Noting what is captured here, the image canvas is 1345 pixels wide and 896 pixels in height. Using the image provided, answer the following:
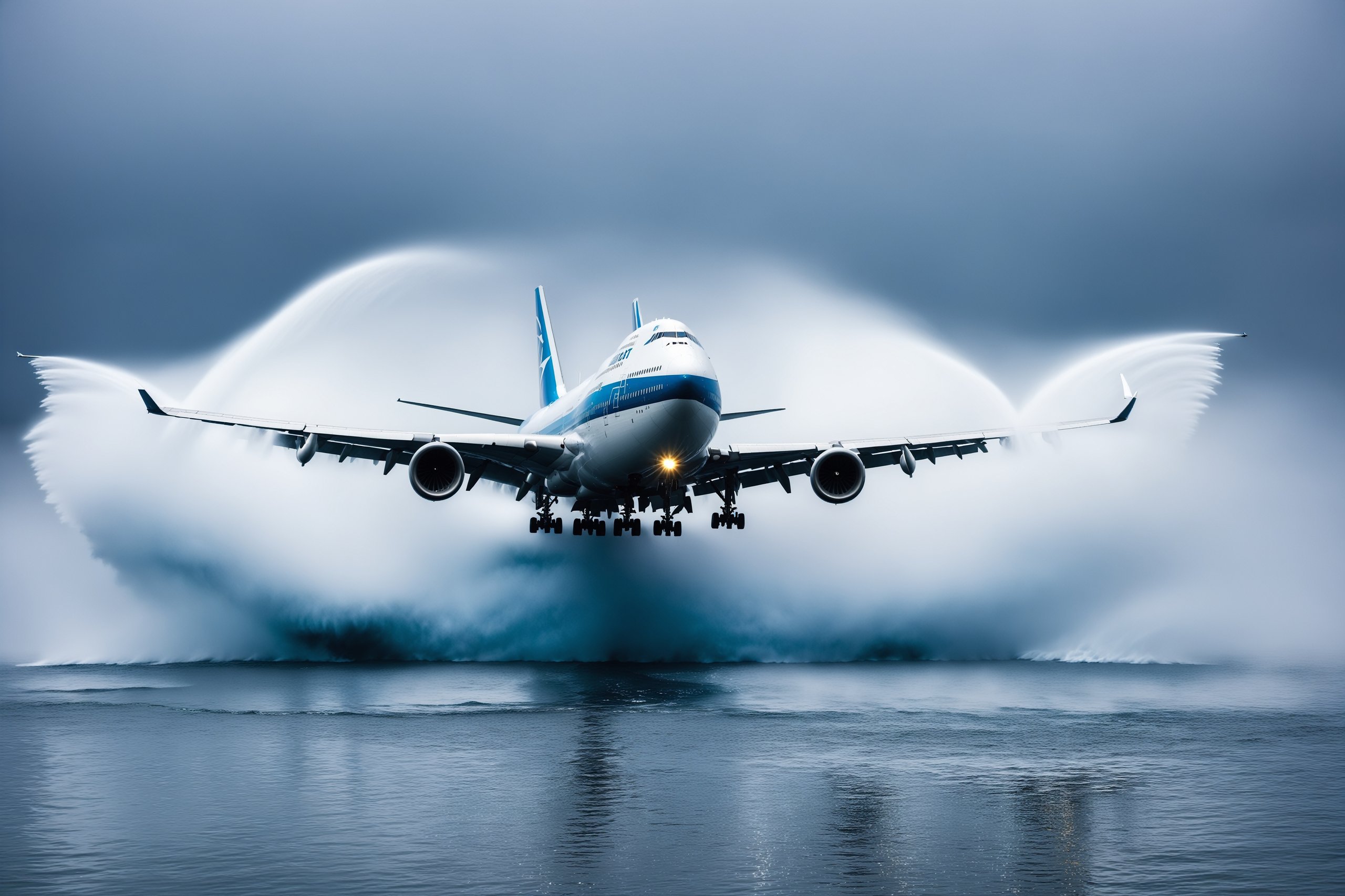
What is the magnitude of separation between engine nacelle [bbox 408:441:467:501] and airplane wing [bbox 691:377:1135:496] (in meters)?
13.7

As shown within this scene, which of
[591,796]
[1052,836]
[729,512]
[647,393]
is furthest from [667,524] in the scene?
[1052,836]

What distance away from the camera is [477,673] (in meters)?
103

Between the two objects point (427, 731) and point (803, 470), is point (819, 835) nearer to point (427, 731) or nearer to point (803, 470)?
point (427, 731)

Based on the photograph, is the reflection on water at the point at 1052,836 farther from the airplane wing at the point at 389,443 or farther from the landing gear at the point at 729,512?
the airplane wing at the point at 389,443

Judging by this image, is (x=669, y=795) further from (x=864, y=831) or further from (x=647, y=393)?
(x=647, y=393)

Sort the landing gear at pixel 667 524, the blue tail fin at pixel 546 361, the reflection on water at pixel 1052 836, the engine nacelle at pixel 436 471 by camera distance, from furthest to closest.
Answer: the blue tail fin at pixel 546 361 < the landing gear at pixel 667 524 < the engine nacelle at pixel 436 471 < the reflection on water at pixel 1052 836

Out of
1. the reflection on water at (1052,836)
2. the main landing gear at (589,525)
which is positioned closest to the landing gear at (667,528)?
the main landing gear at (589,525)

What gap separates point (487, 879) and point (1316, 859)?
22.5 metres

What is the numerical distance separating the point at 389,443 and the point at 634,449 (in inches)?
590

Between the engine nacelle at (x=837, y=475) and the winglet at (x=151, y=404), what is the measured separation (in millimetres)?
33929

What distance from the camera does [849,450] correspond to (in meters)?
62.0

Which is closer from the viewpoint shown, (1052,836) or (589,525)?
(1052,836)

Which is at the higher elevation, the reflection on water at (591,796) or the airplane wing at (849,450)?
the airplane wing at (849,450)

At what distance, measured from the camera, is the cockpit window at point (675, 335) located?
180 ft
